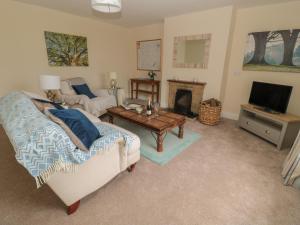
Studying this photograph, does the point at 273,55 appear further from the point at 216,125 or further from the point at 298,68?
the point at 216,125

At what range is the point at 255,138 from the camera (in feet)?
9.86

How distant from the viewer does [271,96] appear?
291cm

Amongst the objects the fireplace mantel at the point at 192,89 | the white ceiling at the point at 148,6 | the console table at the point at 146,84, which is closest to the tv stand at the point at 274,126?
the fireplace mantel at the point at 192,89

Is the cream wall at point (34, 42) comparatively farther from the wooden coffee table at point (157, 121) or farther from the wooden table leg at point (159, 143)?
the wooden table leg at point (159, 143)

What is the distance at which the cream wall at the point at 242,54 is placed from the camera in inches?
119

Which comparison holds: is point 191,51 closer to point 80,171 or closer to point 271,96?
point 271,96

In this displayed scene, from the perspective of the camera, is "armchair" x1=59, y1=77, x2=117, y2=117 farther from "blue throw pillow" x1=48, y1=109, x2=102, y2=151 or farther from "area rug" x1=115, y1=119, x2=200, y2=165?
"blue throw pillow" x1=48, y1=109, x2=102, y2=151

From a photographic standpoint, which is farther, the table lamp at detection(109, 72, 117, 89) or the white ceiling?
the table lamp at detection(109, 72, 117, 89)

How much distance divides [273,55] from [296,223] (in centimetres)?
299

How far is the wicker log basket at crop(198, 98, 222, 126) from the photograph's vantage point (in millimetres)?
3497

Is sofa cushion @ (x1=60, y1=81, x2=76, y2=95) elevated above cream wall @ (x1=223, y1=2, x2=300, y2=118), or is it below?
below

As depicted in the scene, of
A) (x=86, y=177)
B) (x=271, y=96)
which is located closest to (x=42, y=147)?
(x=86, y=177)

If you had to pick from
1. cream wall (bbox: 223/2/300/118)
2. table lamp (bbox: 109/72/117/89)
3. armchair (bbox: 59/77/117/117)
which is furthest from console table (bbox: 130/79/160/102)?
cream wall (bbox: 223/2/300/118)

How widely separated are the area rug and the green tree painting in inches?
93.3
